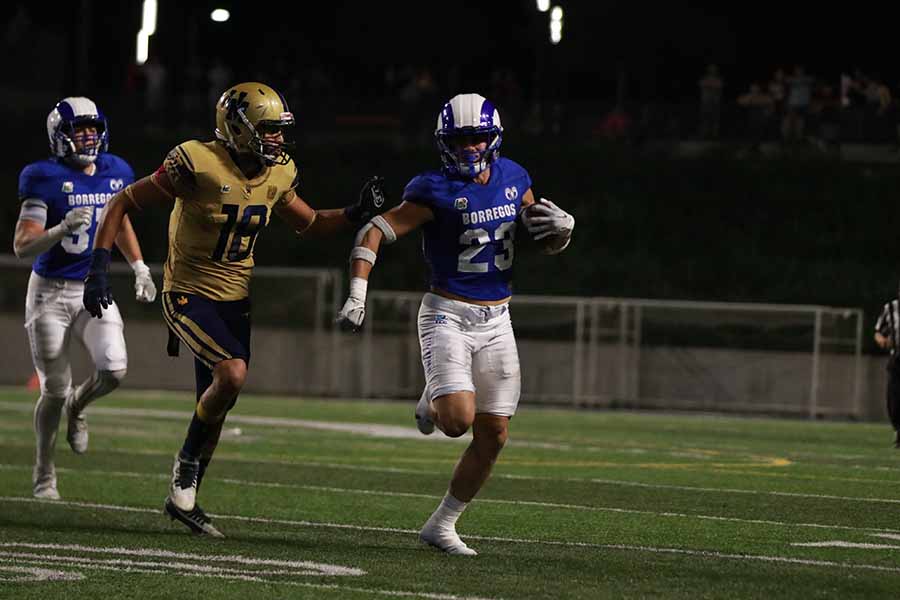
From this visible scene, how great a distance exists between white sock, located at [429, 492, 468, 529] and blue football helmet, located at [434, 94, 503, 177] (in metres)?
1.29

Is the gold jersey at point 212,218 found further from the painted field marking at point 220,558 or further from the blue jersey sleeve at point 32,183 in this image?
the blue jersey sleeve at point 32,183

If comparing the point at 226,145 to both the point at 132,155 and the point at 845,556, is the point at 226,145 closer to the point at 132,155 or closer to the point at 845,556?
the point at 845,556

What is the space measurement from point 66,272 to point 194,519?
84.0 inches

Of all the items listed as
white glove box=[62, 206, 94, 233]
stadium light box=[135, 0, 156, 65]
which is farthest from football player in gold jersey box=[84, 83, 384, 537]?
stadium light box=[135, 0, 156, 65]

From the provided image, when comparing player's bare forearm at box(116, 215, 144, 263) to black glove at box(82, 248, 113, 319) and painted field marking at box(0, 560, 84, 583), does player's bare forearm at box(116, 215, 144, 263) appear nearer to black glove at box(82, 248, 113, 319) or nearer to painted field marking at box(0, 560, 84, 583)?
black glove at box(82, 248, 113, 319)

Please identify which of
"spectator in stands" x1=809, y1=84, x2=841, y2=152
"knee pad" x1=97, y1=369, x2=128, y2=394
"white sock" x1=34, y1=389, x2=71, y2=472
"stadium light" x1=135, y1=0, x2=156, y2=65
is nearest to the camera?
"knee pad" x1=97, y1=369, x2=128, y2=394

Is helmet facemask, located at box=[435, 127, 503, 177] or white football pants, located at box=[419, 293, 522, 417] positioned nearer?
white football pants, located at box=[419, 293, 522, 417]

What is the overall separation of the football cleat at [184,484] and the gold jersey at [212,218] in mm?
700

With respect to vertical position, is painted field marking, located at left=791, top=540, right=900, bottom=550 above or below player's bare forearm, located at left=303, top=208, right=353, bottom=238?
below

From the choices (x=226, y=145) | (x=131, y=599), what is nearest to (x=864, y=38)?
(x=226, y=145)

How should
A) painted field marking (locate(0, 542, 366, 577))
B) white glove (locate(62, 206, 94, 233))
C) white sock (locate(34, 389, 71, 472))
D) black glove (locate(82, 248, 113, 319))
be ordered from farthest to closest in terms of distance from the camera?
white sock (locate(34, 389, 71, 472)) < white glove (locate(62, 206, 94, 233)) < black glove (locate(82, 248, 113, 319)) < painted field marking (locate(0, 542, 366, 577))

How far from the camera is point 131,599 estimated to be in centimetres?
586

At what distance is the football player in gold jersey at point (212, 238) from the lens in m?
7.47

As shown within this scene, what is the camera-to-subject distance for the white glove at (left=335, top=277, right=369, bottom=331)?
6852 mm
